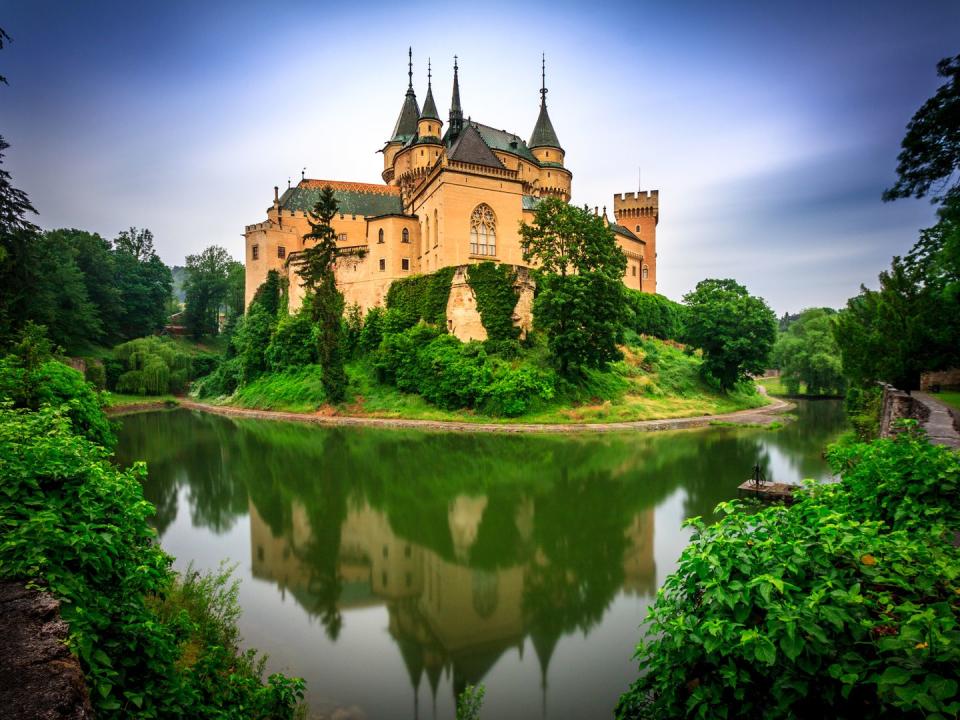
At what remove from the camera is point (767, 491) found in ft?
38.5

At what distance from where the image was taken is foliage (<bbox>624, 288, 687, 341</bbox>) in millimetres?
36969

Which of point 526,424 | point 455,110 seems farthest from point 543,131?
point 526,424

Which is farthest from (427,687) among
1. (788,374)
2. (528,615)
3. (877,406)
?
(788,374)

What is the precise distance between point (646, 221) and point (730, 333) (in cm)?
1800

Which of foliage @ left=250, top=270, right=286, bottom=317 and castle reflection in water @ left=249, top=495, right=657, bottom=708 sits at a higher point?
foliage @ left=250, top=270, right=286, bottom=317

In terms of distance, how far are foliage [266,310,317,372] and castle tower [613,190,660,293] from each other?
1106 inches

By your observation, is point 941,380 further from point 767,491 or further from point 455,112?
point 455,112

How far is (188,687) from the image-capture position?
3588mm

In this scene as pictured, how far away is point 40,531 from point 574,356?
2270 centimetres

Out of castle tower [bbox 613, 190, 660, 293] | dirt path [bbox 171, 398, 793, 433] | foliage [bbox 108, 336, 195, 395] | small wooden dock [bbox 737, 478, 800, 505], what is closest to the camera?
small wooden dock [bbox 737, 478, 800, 505]

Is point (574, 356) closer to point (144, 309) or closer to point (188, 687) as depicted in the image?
point (188, 687)

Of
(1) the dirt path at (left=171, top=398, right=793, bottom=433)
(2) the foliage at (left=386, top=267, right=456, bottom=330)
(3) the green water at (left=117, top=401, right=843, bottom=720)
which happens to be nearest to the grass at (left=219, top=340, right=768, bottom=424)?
(1) the dirt path at (left=171, top=398, right=793, bottom=433)

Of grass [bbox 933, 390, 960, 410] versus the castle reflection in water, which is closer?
the castle reflection in water

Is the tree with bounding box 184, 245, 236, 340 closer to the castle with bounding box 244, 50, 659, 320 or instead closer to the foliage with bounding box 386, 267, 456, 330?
the castle with bounding box 244, 50, 659, 320
